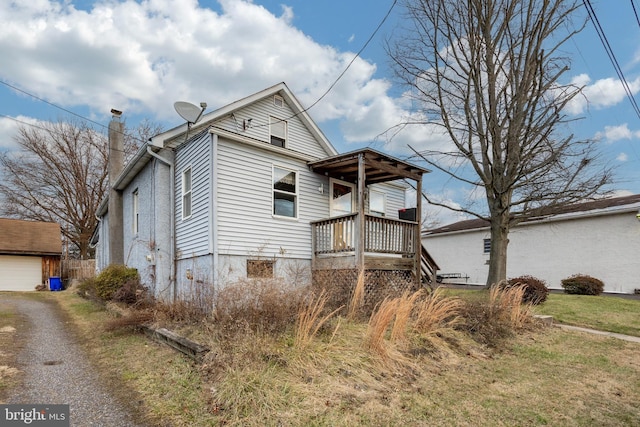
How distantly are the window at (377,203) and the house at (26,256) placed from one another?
1974 cm

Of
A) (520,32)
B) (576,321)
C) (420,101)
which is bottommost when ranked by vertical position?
(576,321)

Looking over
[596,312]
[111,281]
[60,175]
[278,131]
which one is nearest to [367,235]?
[278,131]

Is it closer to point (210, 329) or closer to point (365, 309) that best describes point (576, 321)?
point (365, 309)

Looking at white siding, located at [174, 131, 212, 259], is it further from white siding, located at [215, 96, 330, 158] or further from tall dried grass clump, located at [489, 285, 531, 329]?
tall dried grass clump, located at [489, 285, 531, 329]

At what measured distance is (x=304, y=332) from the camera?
→ 5227 mm

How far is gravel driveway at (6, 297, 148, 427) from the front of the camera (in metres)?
3.79

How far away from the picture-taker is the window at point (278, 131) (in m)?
12.2

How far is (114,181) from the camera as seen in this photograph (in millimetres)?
13805

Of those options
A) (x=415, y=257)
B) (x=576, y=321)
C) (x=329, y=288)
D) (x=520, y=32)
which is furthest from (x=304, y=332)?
(x=520, y=32)

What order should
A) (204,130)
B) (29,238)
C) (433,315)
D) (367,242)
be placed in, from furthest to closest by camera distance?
1. (29,238)
2. (367,242)
3. (204,130)
4. (433,315)

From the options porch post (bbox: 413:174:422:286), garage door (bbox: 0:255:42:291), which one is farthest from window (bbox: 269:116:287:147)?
garage door (bbox: 0:255:42:291)

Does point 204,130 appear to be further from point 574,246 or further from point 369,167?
point 574,246

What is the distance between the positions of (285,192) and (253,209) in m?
1.21

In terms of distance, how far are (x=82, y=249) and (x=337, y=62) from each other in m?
27.1
